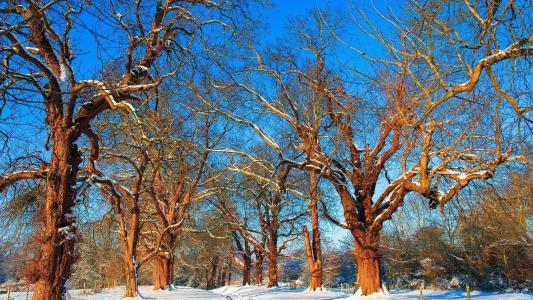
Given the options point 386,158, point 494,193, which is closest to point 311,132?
point 386,158

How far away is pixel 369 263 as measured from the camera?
45.8 feet

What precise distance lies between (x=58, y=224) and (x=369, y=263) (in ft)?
33.4

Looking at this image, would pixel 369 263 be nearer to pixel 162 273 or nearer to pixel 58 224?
pixel 58 224

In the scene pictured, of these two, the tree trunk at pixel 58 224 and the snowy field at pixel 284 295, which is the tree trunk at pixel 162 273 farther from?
the tree trunk at pixel 58 224

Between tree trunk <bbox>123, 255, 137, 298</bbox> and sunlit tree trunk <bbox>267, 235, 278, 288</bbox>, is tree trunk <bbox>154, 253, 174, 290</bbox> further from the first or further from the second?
sunlit tree trunk <bbox>267, 235, 278, 288</bbox>

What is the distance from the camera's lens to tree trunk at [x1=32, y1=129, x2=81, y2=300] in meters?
6.64

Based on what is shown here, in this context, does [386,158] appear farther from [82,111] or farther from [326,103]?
[82,111]

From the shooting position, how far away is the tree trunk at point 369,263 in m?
13.8

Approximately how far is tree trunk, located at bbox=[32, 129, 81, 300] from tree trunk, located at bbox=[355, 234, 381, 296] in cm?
949

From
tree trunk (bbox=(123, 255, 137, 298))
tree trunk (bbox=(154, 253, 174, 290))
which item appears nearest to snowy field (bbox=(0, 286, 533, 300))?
tree trunk (bbox=(154, 253, 174, 290))

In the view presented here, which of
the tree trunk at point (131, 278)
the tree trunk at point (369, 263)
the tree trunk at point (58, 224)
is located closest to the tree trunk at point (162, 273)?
the tree trunk at point (131, 278)

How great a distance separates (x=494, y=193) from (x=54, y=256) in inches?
431

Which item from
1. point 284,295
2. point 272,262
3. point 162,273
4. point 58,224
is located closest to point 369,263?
point 284,295

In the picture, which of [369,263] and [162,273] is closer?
[369,263]
